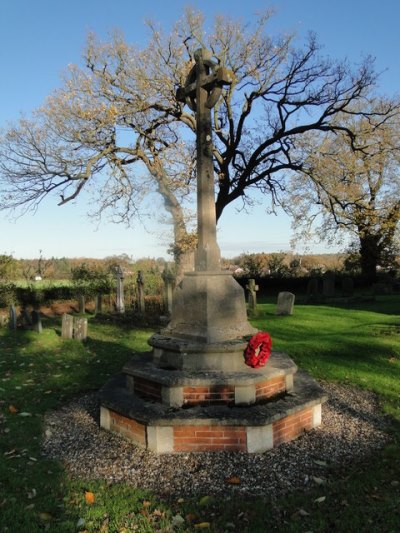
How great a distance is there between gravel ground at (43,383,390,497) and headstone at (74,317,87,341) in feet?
21.4

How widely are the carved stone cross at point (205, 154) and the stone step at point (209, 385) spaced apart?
1395 mm

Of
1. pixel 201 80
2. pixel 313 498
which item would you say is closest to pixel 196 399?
pixel 313 498

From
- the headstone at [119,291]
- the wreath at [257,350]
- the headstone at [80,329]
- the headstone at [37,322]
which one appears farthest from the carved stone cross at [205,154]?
the headstone at [119,291]

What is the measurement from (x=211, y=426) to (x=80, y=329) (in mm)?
8346

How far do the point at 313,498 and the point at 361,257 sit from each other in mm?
30054

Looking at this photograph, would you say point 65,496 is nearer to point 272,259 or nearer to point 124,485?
point 124,485

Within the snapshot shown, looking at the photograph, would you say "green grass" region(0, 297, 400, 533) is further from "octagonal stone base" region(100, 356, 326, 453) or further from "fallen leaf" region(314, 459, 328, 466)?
"octagonal stone base" region(100, 356, 326, 453)

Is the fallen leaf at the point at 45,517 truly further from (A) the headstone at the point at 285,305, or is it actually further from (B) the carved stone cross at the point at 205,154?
(A) the headstone at the point at 285,305

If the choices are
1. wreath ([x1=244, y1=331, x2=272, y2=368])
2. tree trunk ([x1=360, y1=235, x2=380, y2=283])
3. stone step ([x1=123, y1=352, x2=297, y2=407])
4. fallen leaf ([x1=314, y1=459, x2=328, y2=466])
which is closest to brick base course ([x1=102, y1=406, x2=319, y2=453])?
stone step ([x1=123, y1=352, x2=297, y2=407])

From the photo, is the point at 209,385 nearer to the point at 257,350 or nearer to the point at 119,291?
the point at 257,350

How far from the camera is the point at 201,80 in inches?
239

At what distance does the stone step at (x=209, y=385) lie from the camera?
507 centimetres

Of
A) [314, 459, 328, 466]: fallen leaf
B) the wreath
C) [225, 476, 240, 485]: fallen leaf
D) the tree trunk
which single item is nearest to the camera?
[225, 476, 240, 485]: fallen leaf

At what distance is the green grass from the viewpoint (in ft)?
11.4
